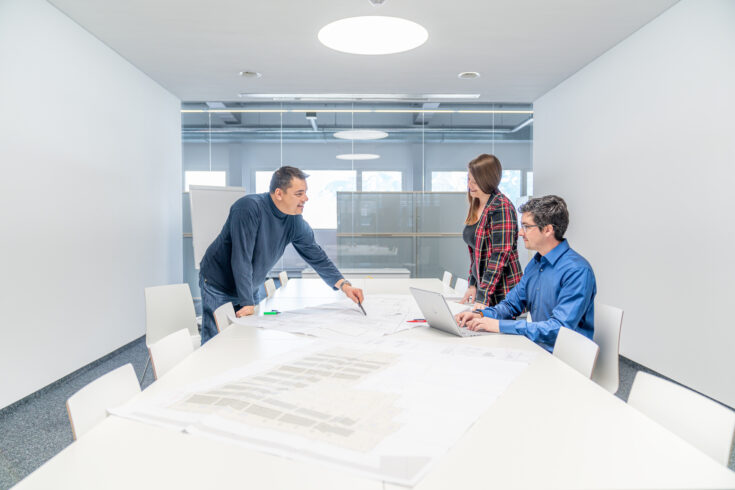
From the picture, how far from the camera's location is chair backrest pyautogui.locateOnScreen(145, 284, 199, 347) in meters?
3.27

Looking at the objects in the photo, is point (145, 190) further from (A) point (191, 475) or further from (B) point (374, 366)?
(A) point (191, 475)

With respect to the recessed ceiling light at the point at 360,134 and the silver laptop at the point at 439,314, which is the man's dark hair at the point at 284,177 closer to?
the silver laptop at the point at 439,314

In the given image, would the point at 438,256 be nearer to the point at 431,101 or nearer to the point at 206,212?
the point at 431,101

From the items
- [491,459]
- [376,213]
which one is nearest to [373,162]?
[376,213]

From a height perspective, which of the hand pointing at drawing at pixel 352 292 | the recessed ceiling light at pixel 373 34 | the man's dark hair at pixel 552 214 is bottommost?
the hand pointing at drawing at pixel 352 292

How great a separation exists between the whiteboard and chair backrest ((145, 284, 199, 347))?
7.54ft

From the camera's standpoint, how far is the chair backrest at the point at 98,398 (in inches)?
44.8

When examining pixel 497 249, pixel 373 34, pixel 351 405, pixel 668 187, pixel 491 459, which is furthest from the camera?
pixel 668 187

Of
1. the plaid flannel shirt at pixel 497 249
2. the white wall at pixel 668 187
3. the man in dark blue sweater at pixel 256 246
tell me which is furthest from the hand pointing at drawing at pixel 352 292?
the white wall at pixel 668 187

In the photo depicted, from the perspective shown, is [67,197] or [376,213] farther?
[376,213]

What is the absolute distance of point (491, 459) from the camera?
3.07 ft

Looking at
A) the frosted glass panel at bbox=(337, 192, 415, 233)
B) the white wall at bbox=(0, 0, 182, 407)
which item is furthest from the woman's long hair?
the frosted glass panel at bbox=(337, 192, 415, 233)

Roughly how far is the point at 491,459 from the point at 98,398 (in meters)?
1.05

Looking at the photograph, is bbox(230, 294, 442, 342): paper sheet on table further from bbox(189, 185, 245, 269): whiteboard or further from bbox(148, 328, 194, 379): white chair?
bbox(189, 185, 245, 269): whiteboard
